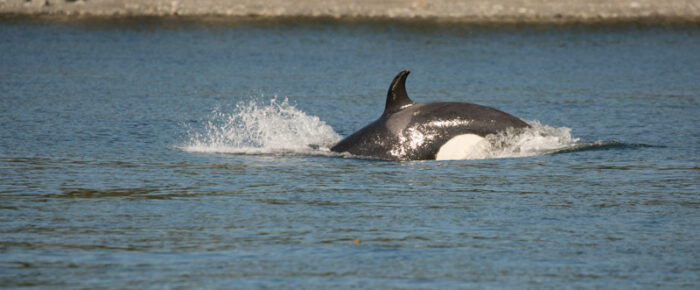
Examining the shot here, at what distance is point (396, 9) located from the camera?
61.8 metres

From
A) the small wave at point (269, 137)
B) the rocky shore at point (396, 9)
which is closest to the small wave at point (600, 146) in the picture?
the small wave at point (269, 137)

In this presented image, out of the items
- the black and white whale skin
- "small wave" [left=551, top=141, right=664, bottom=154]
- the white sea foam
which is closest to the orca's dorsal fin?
the black and white whale skin

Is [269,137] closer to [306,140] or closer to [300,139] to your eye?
[300,139]

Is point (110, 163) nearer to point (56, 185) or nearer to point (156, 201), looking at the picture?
point (56, 185)

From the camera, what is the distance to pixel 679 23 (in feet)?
191

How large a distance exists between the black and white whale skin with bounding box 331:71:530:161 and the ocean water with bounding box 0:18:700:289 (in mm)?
230

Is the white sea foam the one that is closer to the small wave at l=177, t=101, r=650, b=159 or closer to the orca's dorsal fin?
the small wave at l=177, t=101, r=650, b=159

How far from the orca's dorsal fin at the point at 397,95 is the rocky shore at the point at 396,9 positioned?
151 feet

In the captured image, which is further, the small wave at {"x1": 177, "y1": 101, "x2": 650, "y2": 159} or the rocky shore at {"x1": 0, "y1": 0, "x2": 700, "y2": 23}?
the rocky shore at {"x1": 0, "y1": 0, "x2": 700, "y2": 23}

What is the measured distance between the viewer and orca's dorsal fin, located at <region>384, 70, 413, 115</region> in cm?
1384

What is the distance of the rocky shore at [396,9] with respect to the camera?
60312 millimetres

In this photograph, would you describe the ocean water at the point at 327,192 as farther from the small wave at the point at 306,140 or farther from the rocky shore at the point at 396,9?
the rocky shore at the point at 396,9

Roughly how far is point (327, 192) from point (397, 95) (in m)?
2.81

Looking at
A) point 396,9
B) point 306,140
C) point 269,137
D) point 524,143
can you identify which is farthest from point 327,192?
point 396,9
